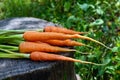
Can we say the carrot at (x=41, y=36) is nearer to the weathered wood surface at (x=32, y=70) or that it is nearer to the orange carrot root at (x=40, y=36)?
the orange carrot root at (x=40, y=36)

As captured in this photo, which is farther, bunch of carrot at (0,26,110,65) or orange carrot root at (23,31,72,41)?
orange carrot root at (23,31,72,41)

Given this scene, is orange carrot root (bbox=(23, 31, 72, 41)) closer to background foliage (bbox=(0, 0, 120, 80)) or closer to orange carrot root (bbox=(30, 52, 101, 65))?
orange carrot root (bbox=(30, 52, 101, 65))

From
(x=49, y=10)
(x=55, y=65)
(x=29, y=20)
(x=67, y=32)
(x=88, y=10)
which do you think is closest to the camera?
(x=55, y=65)

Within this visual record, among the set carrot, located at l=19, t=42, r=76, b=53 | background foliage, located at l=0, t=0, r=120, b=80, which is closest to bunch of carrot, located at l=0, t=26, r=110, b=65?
carrot, located at l=19, t=42, r=76, b=53

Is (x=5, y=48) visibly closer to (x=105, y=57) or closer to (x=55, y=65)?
(x=55, y=65)

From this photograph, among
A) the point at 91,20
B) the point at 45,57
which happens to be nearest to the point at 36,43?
the point at 45,57

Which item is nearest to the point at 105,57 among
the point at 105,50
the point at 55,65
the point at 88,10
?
the point at 105,50

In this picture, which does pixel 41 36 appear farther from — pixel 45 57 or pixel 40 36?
pixel 45 57
